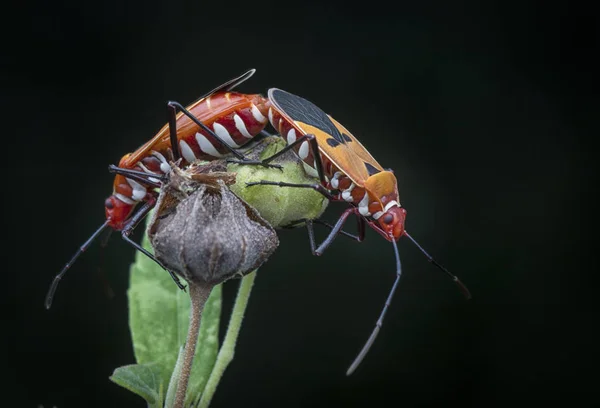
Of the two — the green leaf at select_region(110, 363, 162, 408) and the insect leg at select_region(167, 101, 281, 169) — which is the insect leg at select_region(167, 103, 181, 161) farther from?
the green leaf at select_region(110, 363, 162, 408)

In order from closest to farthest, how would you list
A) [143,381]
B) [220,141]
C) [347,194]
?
1. [143,381]
2. [220,141]
3. [347,194]

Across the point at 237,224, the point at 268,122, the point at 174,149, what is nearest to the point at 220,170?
the point at 237,224

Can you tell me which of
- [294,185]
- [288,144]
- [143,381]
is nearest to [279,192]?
[294,185]

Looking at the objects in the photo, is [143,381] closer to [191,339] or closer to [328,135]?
[191,339]

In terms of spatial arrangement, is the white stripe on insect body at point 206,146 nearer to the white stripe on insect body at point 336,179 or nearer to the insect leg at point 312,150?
the insect leg at point 312,150

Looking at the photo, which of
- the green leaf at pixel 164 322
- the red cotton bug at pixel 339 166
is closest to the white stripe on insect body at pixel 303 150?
the red cotton bug at pixel 339 166

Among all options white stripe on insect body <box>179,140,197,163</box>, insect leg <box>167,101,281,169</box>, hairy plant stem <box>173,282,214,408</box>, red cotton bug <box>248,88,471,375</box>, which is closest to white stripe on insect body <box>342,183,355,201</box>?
red cotton bug <box>248,88,471,375</box>
